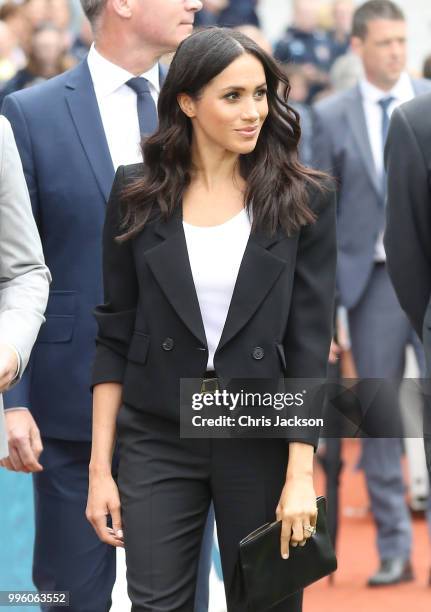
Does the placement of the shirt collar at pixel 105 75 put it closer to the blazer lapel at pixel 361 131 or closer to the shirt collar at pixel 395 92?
the blazer lapel at pixel 361 131

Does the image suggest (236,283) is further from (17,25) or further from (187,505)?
(17,25)

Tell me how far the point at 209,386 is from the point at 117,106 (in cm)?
133

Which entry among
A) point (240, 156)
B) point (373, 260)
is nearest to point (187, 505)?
point (240, 156)

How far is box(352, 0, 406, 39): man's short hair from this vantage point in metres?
8.09

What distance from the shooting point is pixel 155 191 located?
13.7 ft

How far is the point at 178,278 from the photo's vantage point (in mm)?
4043

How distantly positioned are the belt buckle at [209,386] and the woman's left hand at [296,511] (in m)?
0.31

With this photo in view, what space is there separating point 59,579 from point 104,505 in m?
0.81

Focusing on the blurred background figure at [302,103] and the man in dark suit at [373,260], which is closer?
the man in dark suit at [373,260]

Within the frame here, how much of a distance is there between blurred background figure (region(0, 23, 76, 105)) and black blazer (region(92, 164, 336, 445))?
5.06 metres

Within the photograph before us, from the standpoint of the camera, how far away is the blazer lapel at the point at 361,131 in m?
7.53

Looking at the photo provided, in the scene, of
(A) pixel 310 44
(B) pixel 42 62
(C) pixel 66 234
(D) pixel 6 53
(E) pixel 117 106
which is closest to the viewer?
(C) pixel 66 234

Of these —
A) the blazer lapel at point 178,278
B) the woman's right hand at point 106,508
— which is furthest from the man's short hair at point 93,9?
the woman's right hand at point 106,508

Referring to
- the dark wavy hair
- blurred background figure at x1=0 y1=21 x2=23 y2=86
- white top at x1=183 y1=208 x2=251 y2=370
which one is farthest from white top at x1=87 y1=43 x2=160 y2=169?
blurred background figure at x1=0 y1=21 x2=23 y2=86
